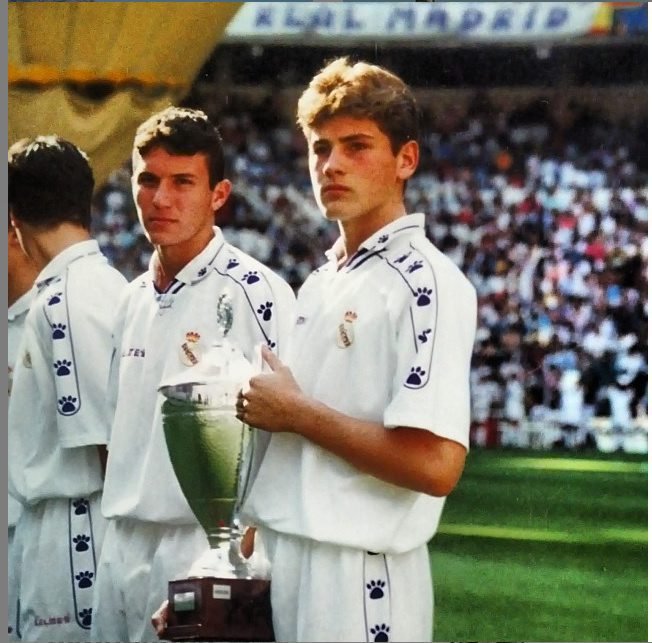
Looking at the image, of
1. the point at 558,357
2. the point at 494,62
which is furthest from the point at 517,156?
the point at 558,357

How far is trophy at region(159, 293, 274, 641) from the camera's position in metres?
3.31

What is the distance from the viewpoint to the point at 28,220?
163 inches

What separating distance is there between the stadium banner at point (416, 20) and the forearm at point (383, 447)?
4.02 ft

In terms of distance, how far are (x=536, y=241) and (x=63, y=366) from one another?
4.57 feet

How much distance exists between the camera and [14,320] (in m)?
4.14

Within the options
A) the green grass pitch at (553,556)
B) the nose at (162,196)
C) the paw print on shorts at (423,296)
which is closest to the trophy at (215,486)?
the nose at (162,196)

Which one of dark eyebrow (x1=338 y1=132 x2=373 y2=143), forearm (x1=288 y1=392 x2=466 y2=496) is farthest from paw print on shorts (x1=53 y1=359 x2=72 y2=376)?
dark eyebrow (x1=338 y1=132 x2=373 y2=143)

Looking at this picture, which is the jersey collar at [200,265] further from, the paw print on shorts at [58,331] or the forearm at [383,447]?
the forearm at [383,447]

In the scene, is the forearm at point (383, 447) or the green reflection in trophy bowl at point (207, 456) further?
the green reflection in trophy bowl at point (207, 456)

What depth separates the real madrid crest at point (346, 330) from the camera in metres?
3.28

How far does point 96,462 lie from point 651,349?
159 centimetres

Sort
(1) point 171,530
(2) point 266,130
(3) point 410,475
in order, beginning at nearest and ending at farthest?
1. (3) point 410,475
2. (1) point 171,530
3. (2) point 266,130

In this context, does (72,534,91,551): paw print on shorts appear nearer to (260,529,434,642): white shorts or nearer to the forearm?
(260,529,434,642): white shorts

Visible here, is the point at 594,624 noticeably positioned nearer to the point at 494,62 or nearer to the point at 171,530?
the point at 171,530
